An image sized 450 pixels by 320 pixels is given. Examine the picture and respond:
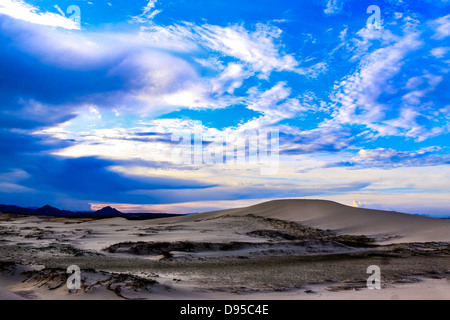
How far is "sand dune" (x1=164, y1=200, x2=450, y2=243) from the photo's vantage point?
17922 mm

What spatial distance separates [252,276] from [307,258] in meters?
3.97

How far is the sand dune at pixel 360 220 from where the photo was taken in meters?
17.9

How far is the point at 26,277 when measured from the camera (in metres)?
7.14
